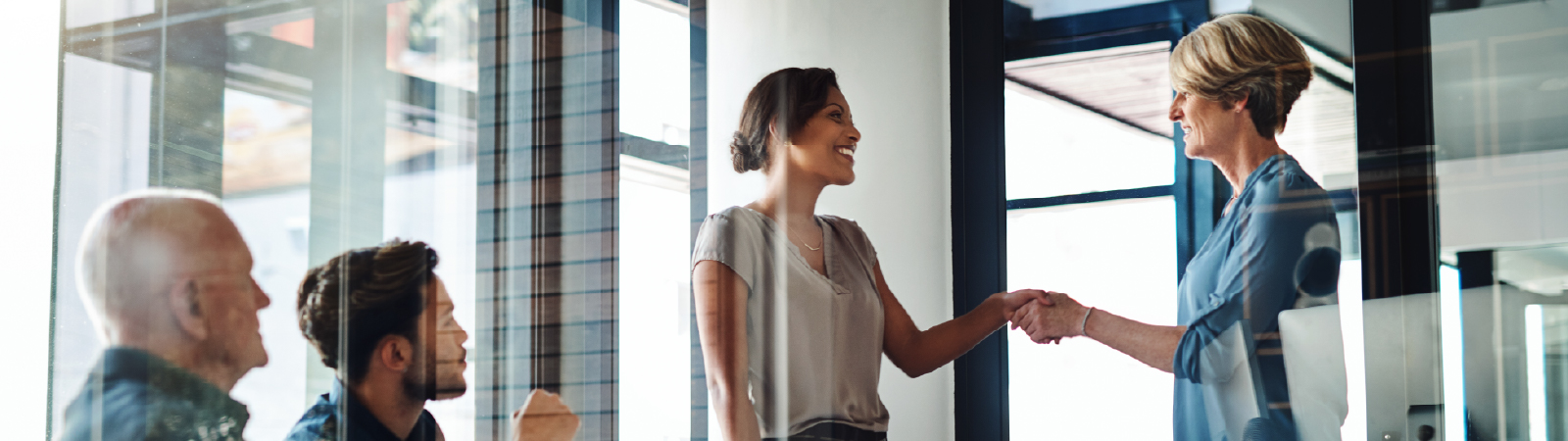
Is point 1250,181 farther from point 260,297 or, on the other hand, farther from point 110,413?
point 110,413

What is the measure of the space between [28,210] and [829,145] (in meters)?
1.08

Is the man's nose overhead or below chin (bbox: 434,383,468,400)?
overhead

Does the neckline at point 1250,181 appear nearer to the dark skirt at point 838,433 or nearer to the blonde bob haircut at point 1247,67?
the blonde bob haircut at point 1247,67

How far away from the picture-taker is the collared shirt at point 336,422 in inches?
49.3

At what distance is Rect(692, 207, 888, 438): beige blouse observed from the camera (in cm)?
166

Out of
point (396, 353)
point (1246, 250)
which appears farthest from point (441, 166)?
point (1246, 250)

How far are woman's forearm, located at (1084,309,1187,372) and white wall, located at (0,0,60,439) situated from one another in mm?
1368

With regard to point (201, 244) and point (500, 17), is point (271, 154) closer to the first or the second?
point (201, 244)

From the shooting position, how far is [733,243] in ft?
5.48

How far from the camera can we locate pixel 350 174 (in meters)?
1.34

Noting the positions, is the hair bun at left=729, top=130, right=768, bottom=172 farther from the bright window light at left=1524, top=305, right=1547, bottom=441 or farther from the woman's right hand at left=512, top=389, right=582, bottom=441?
the bright window light at left=1524, top=305, right=1547, bottom=441

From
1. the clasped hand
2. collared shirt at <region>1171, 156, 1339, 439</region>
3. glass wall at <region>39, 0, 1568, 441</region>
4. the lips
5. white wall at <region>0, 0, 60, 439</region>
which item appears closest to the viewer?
white wall at <region>0, 0, 60, 439</region>

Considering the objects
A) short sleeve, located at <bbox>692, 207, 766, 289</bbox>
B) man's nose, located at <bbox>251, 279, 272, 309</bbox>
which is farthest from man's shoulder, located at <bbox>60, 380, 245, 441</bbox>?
short sleeve, located at <bbox>692, 207, 766, 289</bbox>

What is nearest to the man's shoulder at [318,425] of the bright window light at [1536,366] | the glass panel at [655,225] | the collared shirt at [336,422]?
the collared shirt at [336,422]
